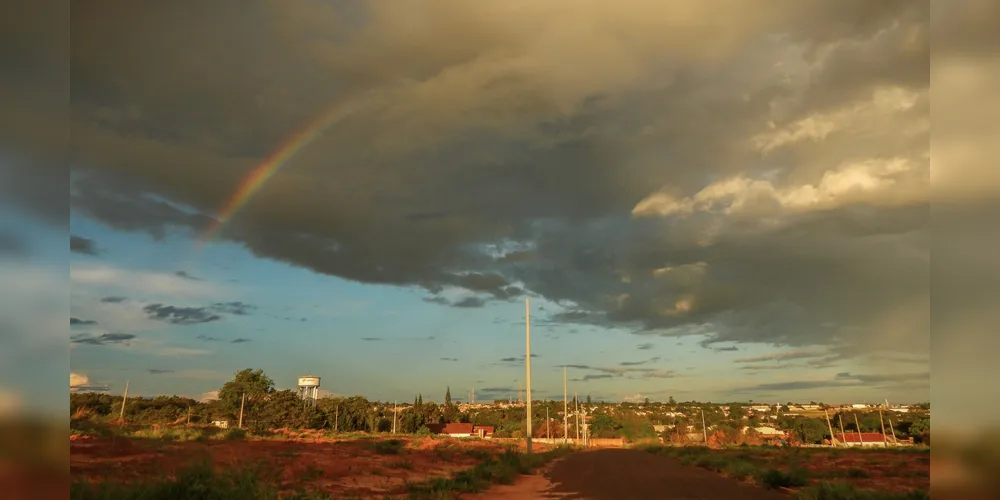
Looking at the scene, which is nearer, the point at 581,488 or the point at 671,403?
the point at 581,488

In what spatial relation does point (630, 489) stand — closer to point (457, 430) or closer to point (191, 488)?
point (191, 488)

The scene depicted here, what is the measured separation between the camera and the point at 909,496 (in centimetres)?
1266

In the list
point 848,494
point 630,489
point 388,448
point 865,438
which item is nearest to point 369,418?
point 388,448

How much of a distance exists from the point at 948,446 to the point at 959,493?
0.34m

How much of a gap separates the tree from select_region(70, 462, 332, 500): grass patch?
65.4 meters

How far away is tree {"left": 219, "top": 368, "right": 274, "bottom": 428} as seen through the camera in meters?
71.8

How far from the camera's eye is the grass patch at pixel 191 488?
9245 mm

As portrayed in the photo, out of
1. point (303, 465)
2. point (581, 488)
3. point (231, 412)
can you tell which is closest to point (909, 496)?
point (581, 488)

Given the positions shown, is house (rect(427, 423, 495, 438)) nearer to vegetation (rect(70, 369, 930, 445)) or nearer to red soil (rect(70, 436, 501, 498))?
vegetation (rect(70, 369, 930, 445))

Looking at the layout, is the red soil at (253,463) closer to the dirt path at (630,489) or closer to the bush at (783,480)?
the dirt path at (630,489)

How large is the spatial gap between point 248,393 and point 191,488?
73.3m

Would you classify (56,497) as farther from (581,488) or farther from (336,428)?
(336,428)

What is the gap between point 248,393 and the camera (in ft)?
249

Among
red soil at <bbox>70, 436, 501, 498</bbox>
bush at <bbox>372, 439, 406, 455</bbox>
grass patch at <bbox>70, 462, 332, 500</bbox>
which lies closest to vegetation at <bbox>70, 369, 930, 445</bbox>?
bush at <bbox>372, 439, 406, 455</bbox>
